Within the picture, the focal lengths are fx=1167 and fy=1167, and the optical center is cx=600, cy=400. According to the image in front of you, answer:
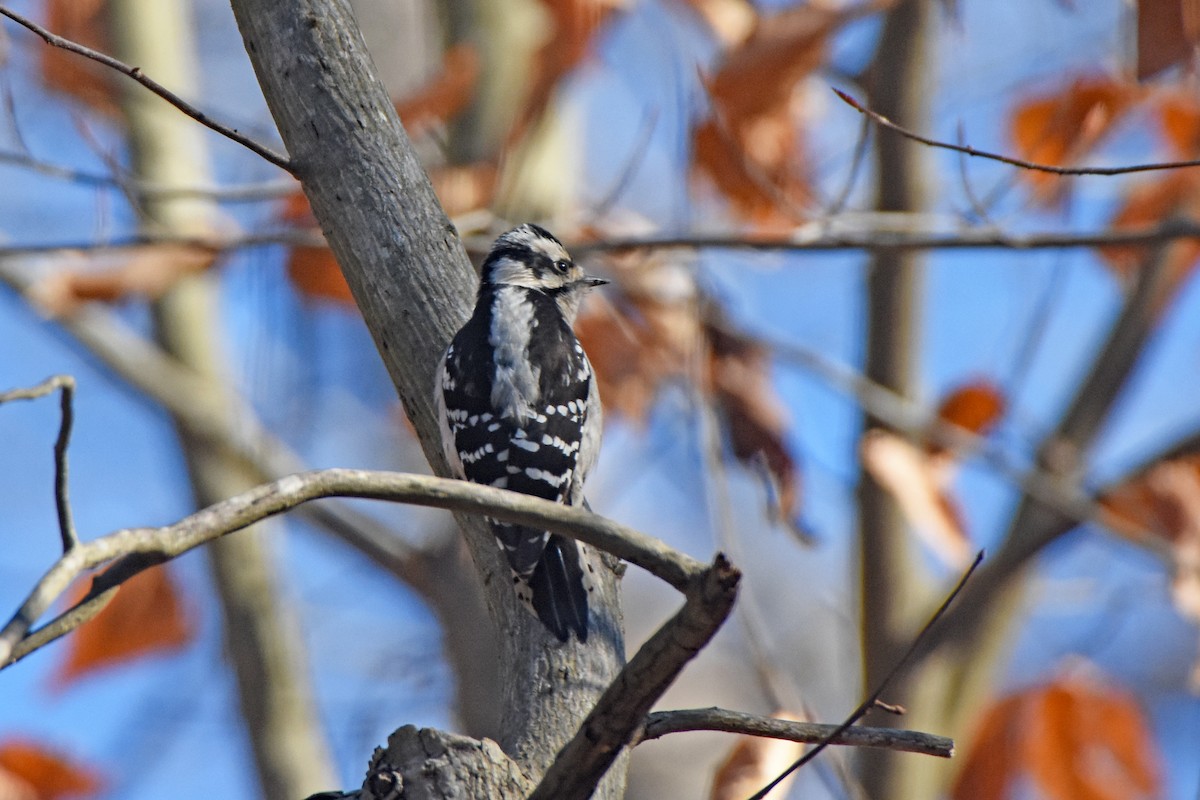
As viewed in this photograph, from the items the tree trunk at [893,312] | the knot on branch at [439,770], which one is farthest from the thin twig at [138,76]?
the tree trunk at [893,312]

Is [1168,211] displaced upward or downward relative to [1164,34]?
upward

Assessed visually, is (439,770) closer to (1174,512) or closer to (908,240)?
(908,240)

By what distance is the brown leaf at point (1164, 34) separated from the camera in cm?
344

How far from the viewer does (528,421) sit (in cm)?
396

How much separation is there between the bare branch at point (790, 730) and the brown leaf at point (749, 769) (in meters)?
0.89

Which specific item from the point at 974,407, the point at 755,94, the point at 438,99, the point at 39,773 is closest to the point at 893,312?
the point at 974,407

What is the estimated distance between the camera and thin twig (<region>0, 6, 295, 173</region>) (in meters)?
2.67

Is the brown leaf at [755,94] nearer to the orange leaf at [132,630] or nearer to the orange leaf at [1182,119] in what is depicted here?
the orange leaf at [1182,119]

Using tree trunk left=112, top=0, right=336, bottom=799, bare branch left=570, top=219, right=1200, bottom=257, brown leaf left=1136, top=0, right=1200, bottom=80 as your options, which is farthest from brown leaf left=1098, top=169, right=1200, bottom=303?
tree trunk left=112, top=0, right=336, bottom=799

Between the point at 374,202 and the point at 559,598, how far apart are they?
1.23 metres

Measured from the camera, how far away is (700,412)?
5160 millimetres

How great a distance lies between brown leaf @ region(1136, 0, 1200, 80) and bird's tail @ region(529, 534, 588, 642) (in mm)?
2206

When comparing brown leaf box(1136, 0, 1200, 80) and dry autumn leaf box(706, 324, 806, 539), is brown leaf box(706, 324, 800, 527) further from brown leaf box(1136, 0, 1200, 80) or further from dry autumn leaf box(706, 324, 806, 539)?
brown leaf box(1136, 0, 1200, 80)

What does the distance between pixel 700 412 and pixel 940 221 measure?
4.31ft
